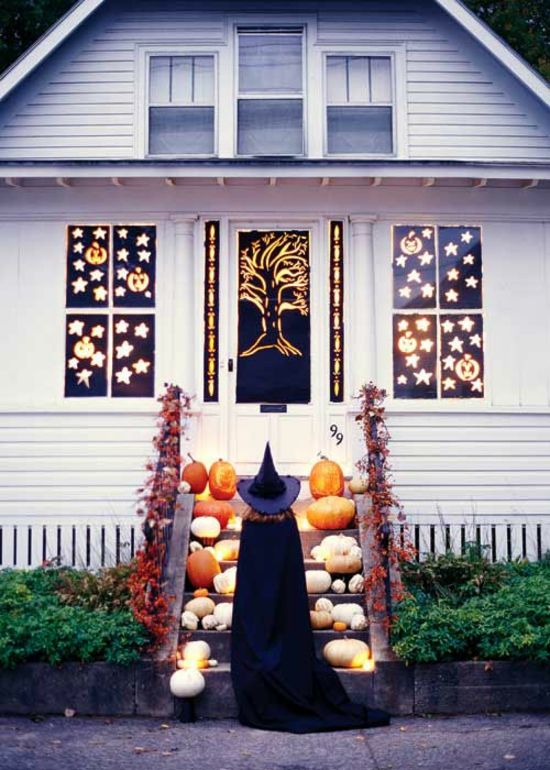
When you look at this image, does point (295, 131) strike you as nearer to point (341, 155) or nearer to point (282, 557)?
point (341, 155)

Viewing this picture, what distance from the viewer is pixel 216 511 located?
9789 mm

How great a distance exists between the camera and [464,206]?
37.1 ft

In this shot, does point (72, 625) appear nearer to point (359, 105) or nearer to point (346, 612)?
point (346, 612)

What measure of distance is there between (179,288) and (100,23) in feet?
11.5

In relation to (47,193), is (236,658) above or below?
below

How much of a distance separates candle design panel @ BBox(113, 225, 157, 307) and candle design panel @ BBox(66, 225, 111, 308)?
0.39 ft

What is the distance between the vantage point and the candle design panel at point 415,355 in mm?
11242

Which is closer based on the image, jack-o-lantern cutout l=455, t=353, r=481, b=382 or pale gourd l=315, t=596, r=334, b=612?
pale gourd l=315, t=596, r=334, b=612

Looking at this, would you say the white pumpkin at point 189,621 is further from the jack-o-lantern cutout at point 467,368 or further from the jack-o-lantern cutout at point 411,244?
the jack-o-lantern cutout at point 411,244

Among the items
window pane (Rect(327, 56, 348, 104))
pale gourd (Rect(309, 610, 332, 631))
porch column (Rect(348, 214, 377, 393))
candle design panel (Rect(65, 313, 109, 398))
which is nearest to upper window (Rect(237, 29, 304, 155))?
window pane (Rect(327, 56, 348, 104))

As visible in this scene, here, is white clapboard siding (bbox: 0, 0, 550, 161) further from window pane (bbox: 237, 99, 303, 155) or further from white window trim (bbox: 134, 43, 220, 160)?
window pane (bbox: 237, 99, 303, 155)

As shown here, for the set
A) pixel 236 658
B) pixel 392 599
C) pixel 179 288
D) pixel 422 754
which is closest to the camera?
pixel 422 754

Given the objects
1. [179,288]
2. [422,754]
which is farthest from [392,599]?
[179,288]

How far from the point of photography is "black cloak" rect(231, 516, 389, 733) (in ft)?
23.7
